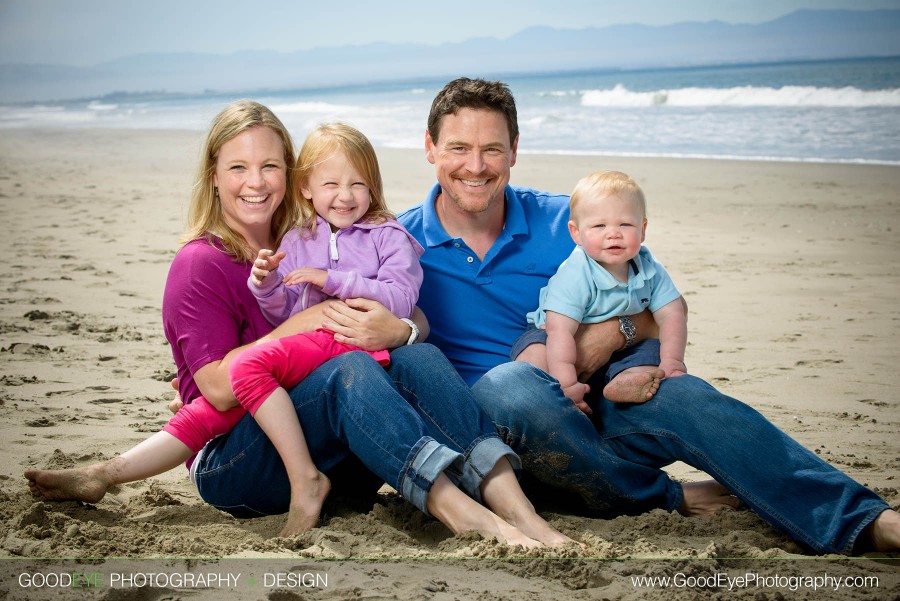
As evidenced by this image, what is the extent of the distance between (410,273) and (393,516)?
80 cm

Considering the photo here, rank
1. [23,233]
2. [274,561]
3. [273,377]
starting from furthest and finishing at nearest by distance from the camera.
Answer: [23,233]
[273,377]
[274,561]

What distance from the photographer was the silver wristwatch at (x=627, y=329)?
117 inches

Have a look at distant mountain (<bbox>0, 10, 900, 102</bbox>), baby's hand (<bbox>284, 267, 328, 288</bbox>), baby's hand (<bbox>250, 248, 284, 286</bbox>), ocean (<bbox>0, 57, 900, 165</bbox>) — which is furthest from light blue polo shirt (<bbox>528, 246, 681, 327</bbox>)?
distant mountain (<bbox>0, 10, 900, 102</bbox>)

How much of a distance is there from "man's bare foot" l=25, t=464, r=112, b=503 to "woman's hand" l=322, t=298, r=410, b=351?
82cm

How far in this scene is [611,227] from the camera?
2914 mm

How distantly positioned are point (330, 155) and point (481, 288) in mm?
726

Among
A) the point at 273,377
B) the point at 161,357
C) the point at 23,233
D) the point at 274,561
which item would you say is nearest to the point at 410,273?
the point at 273,377

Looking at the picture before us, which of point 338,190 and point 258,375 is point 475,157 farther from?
point 258,375

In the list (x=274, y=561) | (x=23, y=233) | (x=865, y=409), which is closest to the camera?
(x=274, y=561)

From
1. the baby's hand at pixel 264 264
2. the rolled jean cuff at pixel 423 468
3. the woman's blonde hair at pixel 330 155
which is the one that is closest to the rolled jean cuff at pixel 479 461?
the rolled jean cuff at pixel 423 468

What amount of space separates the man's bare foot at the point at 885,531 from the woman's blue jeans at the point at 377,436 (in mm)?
1004

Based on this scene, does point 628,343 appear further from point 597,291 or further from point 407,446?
point 407,446

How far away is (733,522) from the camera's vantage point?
271cm

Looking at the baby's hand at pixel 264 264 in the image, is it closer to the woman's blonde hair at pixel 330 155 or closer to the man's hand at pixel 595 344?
the woman's blonde hair at pixel 330 155
